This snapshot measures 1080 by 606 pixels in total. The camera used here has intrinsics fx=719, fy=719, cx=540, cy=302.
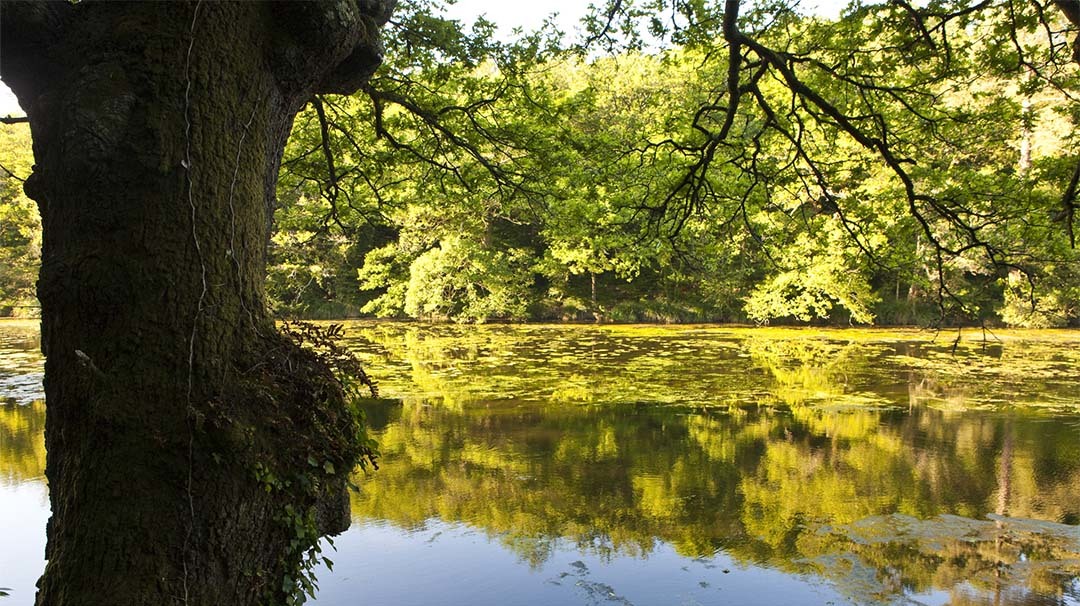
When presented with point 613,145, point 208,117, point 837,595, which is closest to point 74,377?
point 208,117

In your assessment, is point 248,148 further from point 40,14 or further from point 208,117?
point 40,14

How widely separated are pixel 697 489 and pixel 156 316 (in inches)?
222

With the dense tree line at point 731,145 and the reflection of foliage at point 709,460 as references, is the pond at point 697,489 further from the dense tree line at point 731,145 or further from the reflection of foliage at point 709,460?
the dense tree line at point 731,145

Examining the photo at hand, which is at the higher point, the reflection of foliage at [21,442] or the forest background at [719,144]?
the forest background at [719,144]

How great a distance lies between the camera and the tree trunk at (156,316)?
1.82 meters

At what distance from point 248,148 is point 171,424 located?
2.69ft

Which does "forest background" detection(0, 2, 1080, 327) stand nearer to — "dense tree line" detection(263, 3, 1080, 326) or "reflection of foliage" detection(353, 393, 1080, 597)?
"dense tree line" detection(263, 3, 1080, 326)

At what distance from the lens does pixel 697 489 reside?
665 cm

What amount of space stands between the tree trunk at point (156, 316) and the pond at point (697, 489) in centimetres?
311

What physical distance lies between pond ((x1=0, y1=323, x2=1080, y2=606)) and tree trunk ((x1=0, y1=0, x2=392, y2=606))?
10.2ft

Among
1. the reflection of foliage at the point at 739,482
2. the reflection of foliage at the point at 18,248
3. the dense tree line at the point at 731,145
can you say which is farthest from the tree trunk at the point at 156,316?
the reflection of foliage at the point at 18,248

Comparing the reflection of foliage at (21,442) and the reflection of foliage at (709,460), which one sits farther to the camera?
the reflection of foliage at (21,442)

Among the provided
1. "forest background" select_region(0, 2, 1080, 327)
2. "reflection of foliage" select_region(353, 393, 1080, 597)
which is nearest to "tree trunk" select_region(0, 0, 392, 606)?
"forest background" select_region(0, 2, 1080, 327)

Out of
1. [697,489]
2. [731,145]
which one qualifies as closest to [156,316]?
[731,145]
